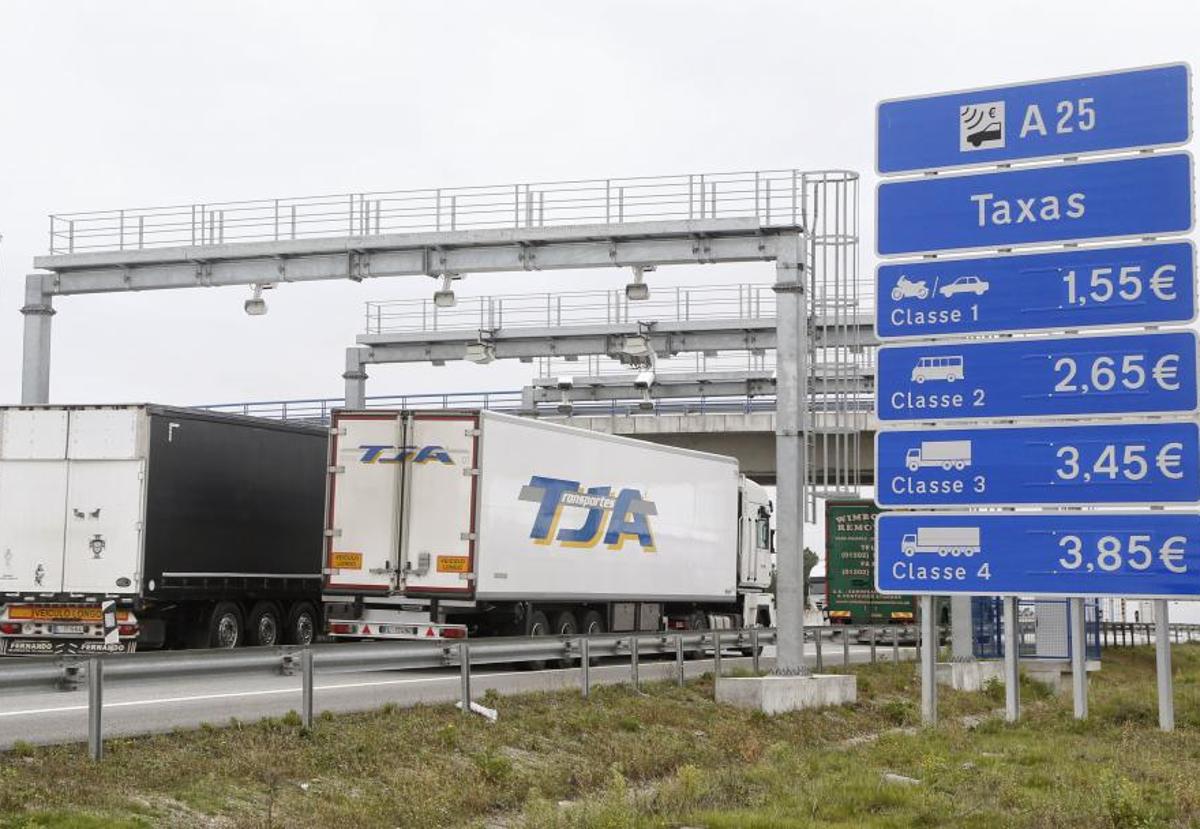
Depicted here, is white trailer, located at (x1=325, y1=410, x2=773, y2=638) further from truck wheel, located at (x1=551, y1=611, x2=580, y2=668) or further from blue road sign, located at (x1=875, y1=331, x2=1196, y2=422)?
blue road sign, located at (x1=875, y1=331, x2=1196, y2=422)

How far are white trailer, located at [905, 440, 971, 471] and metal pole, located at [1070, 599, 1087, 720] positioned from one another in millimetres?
1816

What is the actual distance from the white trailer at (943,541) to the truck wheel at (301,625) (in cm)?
1198

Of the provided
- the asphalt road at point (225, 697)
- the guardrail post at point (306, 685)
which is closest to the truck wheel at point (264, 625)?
the asphalt road at point (225, 697)

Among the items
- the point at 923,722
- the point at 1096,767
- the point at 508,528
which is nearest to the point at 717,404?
the point at 508,528

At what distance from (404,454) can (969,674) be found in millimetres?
9195

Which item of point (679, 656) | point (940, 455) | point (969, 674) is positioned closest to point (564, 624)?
point (679, 656)

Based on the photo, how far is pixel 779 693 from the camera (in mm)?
19375

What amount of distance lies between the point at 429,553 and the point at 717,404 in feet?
95.1

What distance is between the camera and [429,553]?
22828 mm

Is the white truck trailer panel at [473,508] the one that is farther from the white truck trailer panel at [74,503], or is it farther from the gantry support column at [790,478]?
the gantry support column at [790,478]

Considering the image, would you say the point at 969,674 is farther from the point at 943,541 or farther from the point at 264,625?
the point at 264,625

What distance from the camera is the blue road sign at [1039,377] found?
15586 mm

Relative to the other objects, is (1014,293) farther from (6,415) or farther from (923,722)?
(6,415)

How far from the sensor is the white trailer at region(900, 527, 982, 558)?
54.2 feet
